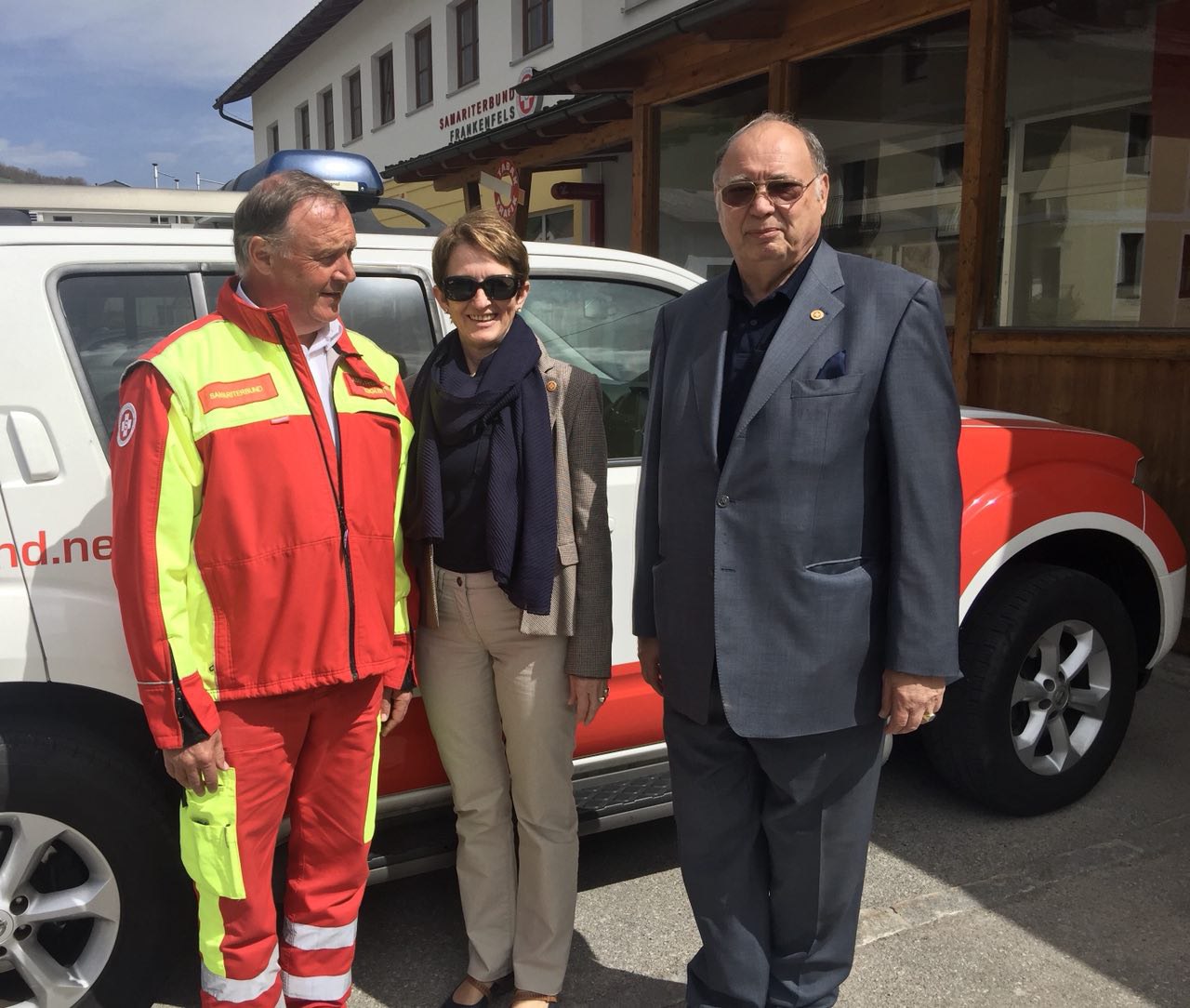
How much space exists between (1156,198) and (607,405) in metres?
4.72

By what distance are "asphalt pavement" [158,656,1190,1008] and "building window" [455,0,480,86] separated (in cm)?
1527

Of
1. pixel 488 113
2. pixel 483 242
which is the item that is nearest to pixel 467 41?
pixel 488 113

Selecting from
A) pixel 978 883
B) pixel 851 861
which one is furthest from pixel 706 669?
pixel 978 883

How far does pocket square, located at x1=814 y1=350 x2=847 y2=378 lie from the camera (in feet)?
6.31

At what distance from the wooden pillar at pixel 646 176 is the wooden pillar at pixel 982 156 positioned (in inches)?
144

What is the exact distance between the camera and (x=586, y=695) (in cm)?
235

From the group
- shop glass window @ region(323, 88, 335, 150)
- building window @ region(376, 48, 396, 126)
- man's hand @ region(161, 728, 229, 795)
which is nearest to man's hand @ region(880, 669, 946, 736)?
man's hand @ region(161, 728, 229, 795)

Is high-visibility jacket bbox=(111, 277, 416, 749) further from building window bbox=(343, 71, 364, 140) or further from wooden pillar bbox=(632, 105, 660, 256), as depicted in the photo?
building window bbox=(343, 71, 364, 140)

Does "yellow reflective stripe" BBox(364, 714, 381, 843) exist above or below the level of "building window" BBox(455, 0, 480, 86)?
below

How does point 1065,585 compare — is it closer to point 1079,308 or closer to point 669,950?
point 669,950

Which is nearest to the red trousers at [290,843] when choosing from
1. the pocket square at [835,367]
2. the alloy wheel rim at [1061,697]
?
the pocket square at [835,367]

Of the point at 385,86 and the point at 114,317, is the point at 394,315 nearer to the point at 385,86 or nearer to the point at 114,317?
the point at 114,317

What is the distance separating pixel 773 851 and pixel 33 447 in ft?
5.68

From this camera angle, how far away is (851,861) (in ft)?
7.07
